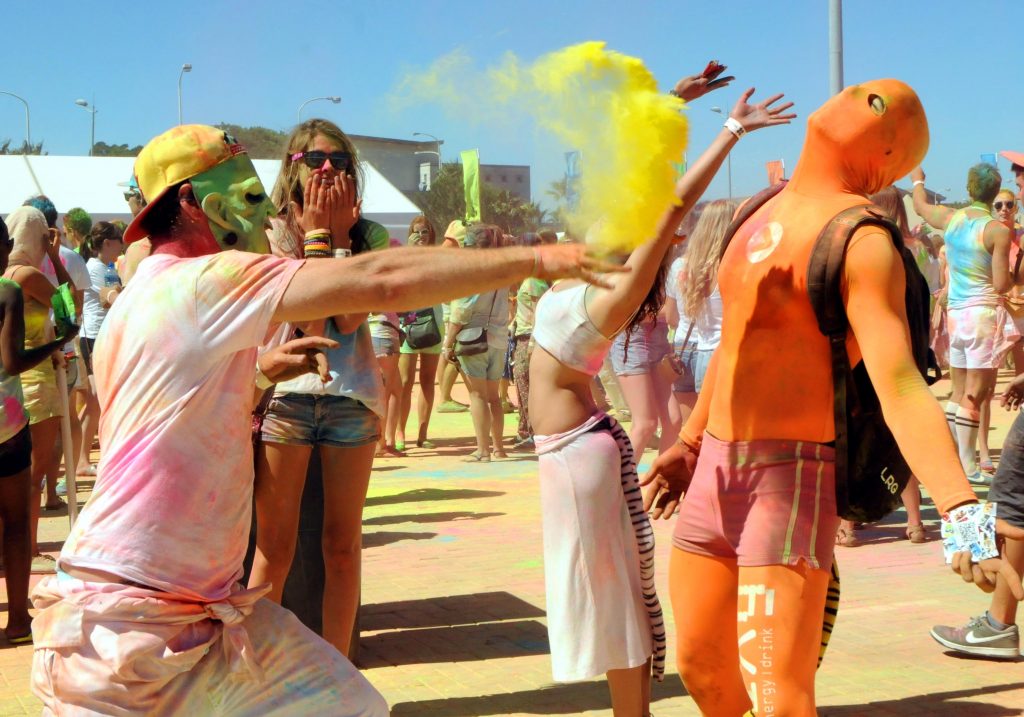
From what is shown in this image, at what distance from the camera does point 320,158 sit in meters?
4.73

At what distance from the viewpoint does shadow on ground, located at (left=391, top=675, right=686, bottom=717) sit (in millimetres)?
4820

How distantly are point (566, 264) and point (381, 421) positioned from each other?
98.7 inches

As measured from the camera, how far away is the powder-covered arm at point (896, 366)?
2711 millimetres

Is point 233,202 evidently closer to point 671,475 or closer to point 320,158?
point 671,475

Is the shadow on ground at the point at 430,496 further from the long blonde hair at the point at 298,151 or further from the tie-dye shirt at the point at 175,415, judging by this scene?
the tie-dye shirt at the point at 175,415

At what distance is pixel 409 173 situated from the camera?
3150 mm

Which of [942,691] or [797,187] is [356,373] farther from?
[942,691]

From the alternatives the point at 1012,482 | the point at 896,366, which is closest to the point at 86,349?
the point at 1012,482

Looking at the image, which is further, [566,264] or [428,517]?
[428,517]

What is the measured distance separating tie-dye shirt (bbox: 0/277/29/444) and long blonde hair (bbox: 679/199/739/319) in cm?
433

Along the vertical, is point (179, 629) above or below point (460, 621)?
above

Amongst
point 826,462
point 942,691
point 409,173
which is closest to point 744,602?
point 826,462

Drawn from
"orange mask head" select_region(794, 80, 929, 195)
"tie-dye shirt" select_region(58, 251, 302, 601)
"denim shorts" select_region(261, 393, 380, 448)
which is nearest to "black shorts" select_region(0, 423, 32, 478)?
"denim shorts" select_region(261, 393, 380, 448)

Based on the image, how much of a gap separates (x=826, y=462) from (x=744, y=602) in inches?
17.0
